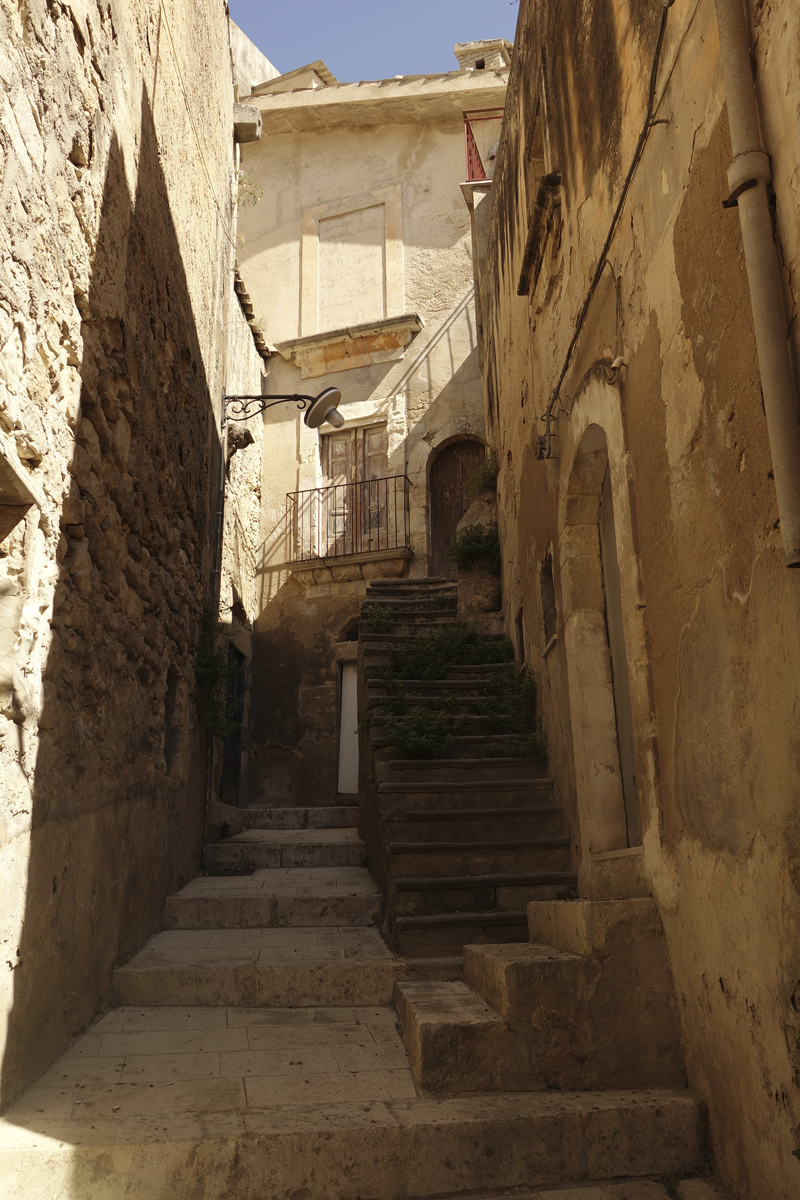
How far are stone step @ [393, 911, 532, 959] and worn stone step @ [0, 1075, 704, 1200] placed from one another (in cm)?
143

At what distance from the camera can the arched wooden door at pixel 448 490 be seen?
42.5 ft

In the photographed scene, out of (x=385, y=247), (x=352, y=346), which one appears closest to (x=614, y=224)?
(x=352, y=346)

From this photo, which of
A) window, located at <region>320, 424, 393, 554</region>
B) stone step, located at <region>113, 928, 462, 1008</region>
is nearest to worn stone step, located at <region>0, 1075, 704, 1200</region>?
stone step, located at <region>113, 928, 462, 1008</region>

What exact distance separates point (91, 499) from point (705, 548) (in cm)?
257

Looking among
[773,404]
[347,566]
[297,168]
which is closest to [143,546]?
[773,404]

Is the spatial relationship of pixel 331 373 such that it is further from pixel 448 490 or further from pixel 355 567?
pixel 355 567

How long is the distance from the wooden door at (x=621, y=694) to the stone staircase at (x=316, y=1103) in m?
1.27

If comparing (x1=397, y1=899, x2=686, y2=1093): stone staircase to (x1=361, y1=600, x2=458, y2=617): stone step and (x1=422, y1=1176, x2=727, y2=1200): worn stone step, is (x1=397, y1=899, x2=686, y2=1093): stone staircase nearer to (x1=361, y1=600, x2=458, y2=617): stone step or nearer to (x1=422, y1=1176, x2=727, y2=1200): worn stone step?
(x1=422, y1=1176, x2=727, y2=1200): worn stone step

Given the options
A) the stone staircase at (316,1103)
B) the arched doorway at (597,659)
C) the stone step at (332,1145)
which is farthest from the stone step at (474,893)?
the stone step at (332,1145)

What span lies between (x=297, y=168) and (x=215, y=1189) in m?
15.4

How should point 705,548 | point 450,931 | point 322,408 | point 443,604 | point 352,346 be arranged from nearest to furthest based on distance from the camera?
point 705,548 → point 450,931 → point 322,408 → point 443,604 → point 352,346

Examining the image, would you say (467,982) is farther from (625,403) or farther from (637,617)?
(625,403)

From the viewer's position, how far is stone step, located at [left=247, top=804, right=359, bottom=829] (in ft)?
30.3

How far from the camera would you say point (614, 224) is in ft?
13.3
